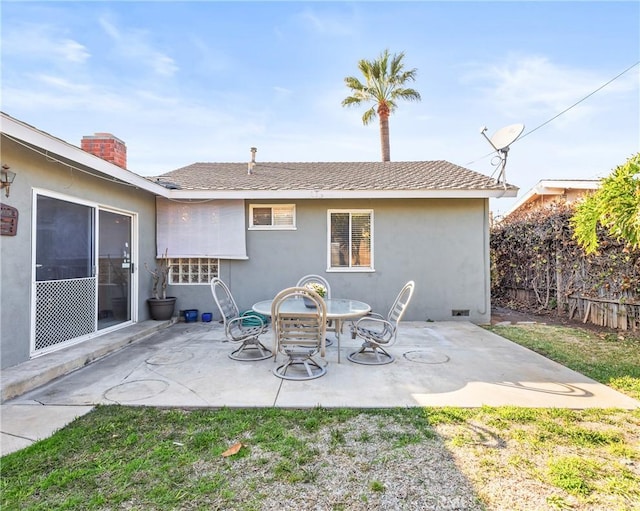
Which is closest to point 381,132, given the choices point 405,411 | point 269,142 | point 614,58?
point 269,142

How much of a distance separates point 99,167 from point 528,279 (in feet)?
32.9

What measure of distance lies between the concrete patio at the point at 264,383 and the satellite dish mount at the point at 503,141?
3.90 metres

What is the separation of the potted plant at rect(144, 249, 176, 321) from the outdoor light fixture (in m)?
3.37

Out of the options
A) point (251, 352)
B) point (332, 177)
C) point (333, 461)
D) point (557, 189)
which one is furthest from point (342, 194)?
point (557, 189)

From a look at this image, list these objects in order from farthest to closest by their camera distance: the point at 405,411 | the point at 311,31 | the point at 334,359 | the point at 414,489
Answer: the point at 311,31, the point at 334,359, the point at 405,411, the point at 414,489

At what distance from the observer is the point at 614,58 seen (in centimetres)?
741

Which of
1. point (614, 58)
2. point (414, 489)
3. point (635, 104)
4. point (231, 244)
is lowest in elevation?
point (414, 489)

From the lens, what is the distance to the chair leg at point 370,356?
450cm

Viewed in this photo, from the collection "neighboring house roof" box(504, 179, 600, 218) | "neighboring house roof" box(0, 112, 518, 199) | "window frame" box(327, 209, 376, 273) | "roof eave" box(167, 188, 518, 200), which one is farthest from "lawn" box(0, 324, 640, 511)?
"neighboring house roof" box(504, 179, 600, 218)

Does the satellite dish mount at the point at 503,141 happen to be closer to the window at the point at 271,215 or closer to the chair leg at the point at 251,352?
the window at the point at 271,215

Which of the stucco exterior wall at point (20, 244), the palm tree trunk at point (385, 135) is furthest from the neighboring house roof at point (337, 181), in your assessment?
the palm tree trunk at point (385, 135)

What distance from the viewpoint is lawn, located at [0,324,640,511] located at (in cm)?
195

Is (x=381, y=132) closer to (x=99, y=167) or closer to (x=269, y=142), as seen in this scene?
(x=269, y=142)

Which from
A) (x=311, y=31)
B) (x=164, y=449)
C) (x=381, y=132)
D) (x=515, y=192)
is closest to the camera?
(x=164, y=449)
